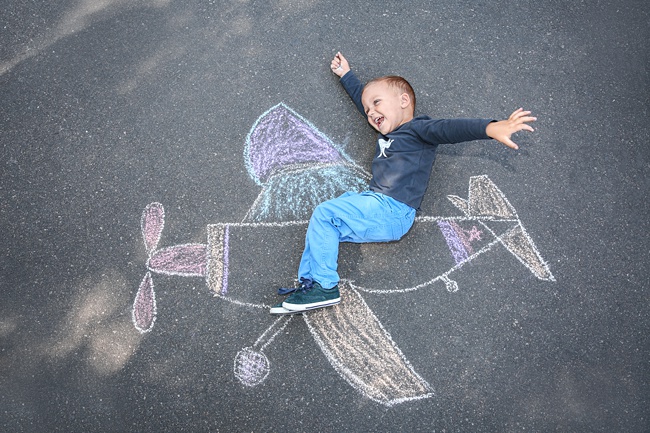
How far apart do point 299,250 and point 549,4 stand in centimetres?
270

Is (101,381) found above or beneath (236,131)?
beneath

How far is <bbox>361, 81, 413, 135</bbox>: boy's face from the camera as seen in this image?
297cm

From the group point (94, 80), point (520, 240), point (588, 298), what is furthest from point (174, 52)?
point (588, 298)

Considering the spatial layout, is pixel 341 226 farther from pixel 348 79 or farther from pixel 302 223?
pixel 348 79

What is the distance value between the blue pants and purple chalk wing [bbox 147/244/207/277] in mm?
669

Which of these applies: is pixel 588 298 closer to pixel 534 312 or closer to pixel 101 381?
pixel 534 312

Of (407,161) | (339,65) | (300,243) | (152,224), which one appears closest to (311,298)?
(300,243)

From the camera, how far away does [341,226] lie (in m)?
2.85

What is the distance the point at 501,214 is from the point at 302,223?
54.2 inches

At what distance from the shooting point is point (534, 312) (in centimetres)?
298

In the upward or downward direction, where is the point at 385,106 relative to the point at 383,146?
upward

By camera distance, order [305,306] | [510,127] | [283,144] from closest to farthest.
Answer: [510,127], [305,306], [283,144]

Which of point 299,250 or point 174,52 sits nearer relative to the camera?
point 299,250

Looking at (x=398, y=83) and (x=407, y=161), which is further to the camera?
(x=398, y=83)
